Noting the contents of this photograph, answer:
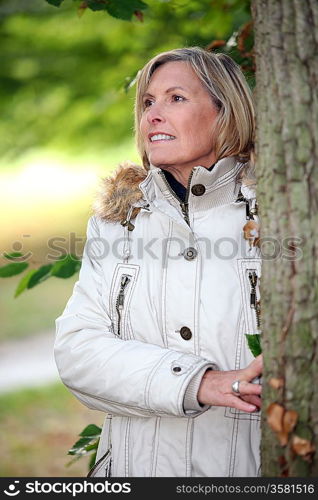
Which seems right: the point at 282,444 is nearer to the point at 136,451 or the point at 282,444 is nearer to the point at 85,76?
the point at 136,451

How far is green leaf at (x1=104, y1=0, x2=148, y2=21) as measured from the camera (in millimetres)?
3037

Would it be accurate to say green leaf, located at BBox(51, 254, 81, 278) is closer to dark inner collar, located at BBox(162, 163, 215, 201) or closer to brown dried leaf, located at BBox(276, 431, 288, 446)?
dark inner collar, located at BBox(162, 163, 215, 201)

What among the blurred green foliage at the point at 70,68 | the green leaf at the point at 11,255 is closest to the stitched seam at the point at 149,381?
the green leaf at the point at 11,255

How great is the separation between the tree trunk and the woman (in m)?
0.29

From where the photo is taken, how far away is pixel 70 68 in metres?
7.62

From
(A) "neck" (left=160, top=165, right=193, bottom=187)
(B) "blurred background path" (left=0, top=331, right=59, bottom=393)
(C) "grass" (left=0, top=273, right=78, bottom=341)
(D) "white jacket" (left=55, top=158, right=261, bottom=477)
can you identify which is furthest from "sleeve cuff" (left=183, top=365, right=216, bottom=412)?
(C) "grass" (left=0, top=273, right=78, bottom=341)

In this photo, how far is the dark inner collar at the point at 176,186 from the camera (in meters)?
2.57

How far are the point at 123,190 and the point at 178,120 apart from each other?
302mm

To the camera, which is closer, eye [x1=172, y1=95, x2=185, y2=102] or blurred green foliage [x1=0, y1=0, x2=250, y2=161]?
eye [x1=172, y1=95, x2=185, y2=102]

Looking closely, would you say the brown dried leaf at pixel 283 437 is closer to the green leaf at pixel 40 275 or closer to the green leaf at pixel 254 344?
the green leaf at pixel 254 344

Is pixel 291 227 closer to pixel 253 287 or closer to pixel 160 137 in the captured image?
pixel 253 287

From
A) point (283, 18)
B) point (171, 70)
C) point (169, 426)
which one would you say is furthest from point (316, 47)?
point (169, 426)

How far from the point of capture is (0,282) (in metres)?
10.8

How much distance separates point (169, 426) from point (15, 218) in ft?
30.9
